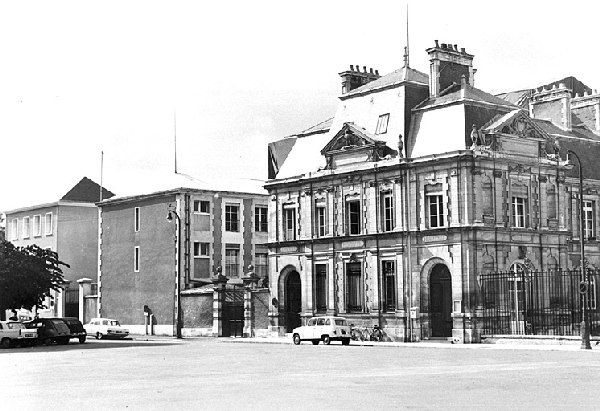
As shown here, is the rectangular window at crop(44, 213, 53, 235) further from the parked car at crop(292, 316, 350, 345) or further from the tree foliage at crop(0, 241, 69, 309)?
the parked car at crop(292, 316, 350, 345)

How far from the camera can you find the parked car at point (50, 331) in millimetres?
48562

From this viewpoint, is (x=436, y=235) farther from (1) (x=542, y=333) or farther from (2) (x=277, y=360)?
(2) (x=277, y=360)

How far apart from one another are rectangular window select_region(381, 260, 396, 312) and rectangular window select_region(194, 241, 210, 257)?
51.5 feet

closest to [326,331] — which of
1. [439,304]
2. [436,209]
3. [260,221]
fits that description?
[439,304]

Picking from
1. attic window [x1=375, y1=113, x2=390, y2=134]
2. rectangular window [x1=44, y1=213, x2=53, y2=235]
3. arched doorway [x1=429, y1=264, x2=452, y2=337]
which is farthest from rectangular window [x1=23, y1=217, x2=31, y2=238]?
arched doorway [x1=429, y1=264, x2=452, y2=337]

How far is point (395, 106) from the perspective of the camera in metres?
49.9

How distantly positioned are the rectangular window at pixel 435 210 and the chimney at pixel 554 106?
14.4 meters

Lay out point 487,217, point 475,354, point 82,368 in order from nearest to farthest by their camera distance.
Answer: point 82,368 → point 475,354 → point 487,217

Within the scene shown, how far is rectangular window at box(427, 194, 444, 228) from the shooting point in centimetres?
4638

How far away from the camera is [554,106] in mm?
58500

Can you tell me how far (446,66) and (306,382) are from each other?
1275 inches

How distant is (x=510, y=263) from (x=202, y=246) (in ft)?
70.5

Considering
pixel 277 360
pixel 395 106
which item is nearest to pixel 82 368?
pixel 277 360

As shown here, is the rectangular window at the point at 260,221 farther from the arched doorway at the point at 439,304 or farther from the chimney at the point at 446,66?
the arched doorway at the point at 439,304
